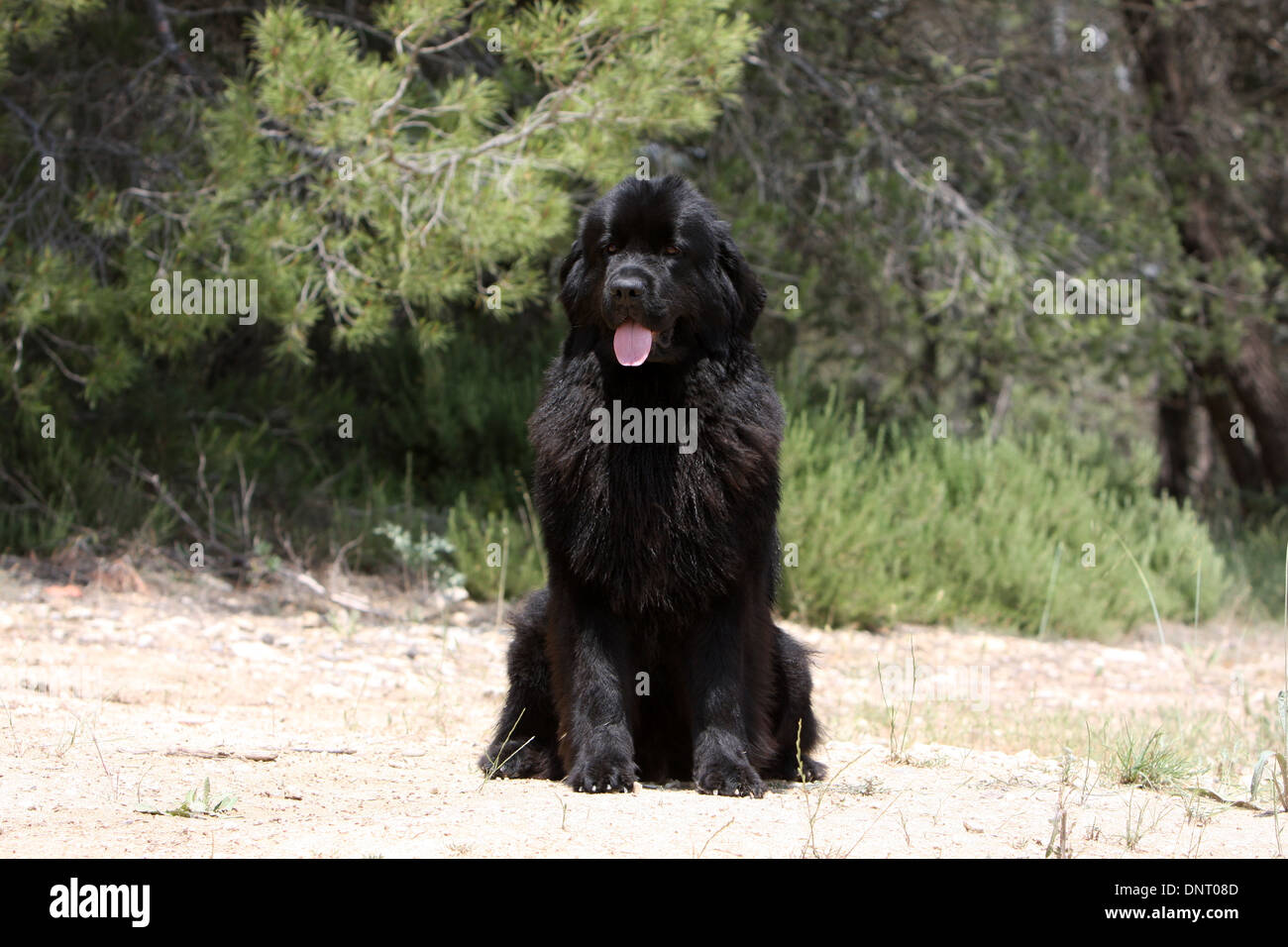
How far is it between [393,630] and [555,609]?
3752 millimetres

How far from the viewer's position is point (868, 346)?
1233 cm

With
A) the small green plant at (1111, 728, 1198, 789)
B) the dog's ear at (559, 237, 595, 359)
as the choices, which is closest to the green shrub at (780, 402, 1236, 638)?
the small green plant at (1111, 728, 1198, 789)

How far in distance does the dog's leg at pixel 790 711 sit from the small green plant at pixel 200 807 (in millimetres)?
1836

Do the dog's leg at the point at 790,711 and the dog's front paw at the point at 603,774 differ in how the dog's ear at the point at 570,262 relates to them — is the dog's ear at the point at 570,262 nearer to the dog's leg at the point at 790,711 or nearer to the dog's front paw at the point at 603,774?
the dog's leg at the point at 790,711

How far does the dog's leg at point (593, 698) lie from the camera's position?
397cm

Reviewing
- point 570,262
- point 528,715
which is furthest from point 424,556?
point 570,262

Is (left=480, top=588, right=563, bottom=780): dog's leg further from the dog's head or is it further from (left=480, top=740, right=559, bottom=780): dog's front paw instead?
the dog's head

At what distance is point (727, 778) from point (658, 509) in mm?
866

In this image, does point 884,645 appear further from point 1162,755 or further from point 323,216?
point 323,216

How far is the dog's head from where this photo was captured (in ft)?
13.2

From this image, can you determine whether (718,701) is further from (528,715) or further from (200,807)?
(200,807)

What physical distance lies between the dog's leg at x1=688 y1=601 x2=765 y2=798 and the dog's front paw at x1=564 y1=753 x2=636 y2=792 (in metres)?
0.23

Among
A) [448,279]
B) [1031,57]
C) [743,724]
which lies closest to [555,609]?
[743,724]

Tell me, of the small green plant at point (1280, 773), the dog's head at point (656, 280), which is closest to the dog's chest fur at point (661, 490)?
the dog's head at point (656, 280)
